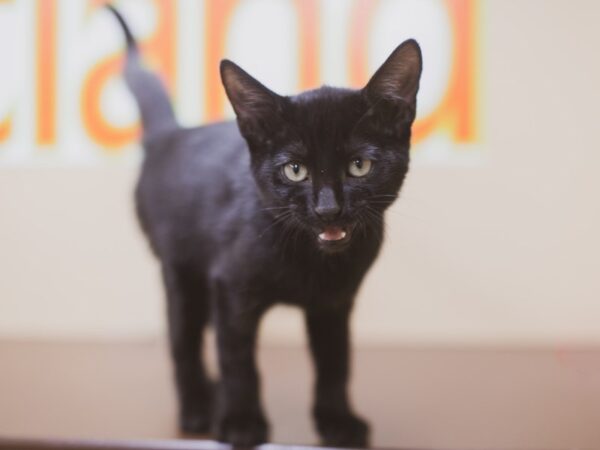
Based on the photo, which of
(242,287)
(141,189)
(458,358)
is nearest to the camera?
(242,287)

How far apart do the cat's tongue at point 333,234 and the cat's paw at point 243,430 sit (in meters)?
0.29

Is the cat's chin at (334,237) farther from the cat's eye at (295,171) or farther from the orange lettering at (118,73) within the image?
the orange lettering at (118,73)

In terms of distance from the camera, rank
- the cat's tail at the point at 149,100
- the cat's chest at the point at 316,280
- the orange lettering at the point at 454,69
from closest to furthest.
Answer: the cat's chest at the point at 316,280 → the cat's tail at the point at 149,100 → the orange lettering at the point at 454,69

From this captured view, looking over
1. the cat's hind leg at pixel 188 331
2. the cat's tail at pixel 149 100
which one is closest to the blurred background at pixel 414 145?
the cat's tail at pixel 149 100

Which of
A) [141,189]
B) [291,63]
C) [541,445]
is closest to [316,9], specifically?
[291,63]

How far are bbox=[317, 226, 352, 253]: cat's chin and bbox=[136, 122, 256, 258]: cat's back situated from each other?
0.15 metres

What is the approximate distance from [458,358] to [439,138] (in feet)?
1.52

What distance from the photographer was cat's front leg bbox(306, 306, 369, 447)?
99cm

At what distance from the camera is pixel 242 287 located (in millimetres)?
893

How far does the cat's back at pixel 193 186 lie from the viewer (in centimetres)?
97

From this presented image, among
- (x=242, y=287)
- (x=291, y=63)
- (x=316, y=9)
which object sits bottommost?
(x=242, y=287)

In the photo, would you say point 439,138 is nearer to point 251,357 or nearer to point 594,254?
point 594,254

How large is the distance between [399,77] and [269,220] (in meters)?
0.25

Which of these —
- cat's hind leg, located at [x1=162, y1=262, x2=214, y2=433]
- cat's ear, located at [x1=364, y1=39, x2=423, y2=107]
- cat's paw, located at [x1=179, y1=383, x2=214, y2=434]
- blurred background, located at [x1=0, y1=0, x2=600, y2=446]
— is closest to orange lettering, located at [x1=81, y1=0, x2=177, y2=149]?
blurred background, located at [x1=0, y1=0, x2=600, y2=446]
